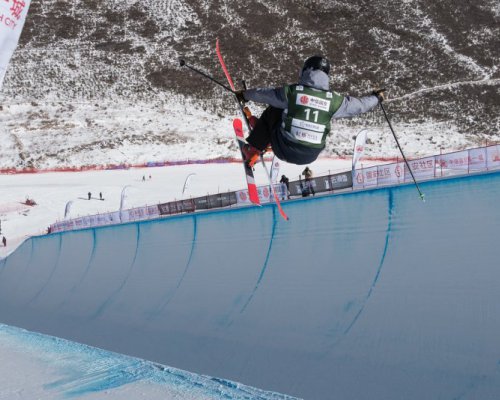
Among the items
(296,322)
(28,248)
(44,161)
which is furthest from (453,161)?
(44,161)

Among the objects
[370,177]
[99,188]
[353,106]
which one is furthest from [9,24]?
[99,188]

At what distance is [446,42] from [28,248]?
59.1 meters

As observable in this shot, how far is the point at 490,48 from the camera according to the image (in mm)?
68438

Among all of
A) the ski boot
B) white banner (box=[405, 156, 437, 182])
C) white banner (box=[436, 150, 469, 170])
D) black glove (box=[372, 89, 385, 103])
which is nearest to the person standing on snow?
black glove (box=[372, 89, 385, 103])

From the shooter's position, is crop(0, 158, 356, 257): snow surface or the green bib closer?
the green bib

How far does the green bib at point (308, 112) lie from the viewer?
4.85 metres

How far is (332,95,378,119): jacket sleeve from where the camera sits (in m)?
4.98

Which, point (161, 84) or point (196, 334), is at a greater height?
point (161, 84)

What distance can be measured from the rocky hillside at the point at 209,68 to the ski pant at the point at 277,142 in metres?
44.1

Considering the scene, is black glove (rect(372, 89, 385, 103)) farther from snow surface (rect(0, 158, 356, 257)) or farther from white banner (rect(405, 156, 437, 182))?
snow surface (rect(0, 158, 356, 257))

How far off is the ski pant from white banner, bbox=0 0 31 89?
1957 mm

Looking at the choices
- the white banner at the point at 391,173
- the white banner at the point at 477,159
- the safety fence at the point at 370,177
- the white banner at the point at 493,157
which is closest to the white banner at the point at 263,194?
the safety fence at the point at 370,177

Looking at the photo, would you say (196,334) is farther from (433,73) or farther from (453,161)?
(433,73)

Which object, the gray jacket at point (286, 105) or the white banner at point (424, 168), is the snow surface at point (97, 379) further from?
the white banner at point (424, 168)
